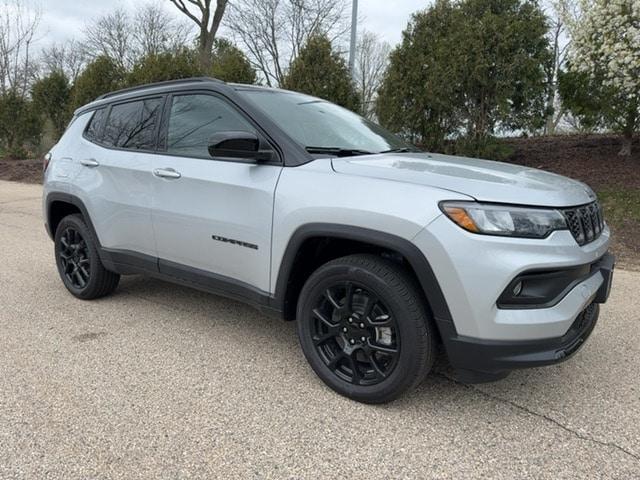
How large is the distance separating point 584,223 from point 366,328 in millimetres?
1249

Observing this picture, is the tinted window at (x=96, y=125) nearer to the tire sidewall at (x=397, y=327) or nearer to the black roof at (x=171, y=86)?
the black roof at (x=171, y=86)

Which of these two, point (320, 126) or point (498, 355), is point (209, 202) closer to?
point (320, 126)

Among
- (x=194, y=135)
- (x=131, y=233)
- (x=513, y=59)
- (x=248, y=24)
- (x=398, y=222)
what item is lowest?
(x=131, y=233)

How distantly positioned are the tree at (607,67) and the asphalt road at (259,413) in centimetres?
527

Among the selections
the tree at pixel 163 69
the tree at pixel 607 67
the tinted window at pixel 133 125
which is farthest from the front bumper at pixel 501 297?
the tree at pixel 163 69

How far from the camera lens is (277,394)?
2914 mm

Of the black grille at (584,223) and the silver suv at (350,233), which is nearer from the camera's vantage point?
the silver suv at (350,233)

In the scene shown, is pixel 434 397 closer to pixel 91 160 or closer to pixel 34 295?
pixel 91 160

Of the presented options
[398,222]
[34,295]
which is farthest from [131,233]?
Answer: [398,222]

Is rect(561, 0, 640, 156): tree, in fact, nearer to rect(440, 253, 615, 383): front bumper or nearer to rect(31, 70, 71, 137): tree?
rect(440, 253, 615, 383): front bumper

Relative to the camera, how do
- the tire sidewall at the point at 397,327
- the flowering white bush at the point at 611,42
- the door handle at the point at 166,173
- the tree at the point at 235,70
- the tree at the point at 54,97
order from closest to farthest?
the tire sidewall at the point at 397,327 → the door handle at the point at 166,173 → the flowering white bush at the point at 611,42 → the tree at the point at 235,70 → the tree at the point at 54,97

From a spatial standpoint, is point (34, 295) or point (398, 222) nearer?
point (398, 222)

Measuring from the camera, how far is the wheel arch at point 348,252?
8.02 ft

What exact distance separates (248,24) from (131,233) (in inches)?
1067
